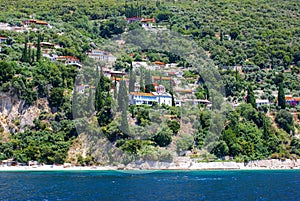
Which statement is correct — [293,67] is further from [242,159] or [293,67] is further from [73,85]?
[73,85]

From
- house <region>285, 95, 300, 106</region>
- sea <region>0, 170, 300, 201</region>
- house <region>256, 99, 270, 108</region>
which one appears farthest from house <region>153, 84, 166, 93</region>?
house <region>285, 95, 300, 106</region>

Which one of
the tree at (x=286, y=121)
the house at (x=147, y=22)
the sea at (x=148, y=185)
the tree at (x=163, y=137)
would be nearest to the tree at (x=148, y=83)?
the tree at (x=163, y=137)

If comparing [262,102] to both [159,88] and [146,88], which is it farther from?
[146,88]

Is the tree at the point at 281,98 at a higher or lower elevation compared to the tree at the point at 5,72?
lower

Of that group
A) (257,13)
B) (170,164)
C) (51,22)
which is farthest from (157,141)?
(257,13)

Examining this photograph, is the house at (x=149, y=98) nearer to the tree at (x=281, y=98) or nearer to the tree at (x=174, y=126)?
the tree at (x=174, y=126)

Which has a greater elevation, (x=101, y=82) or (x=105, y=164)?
(x=101, y=82)

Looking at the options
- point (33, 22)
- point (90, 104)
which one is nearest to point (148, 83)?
point (90, 104)
